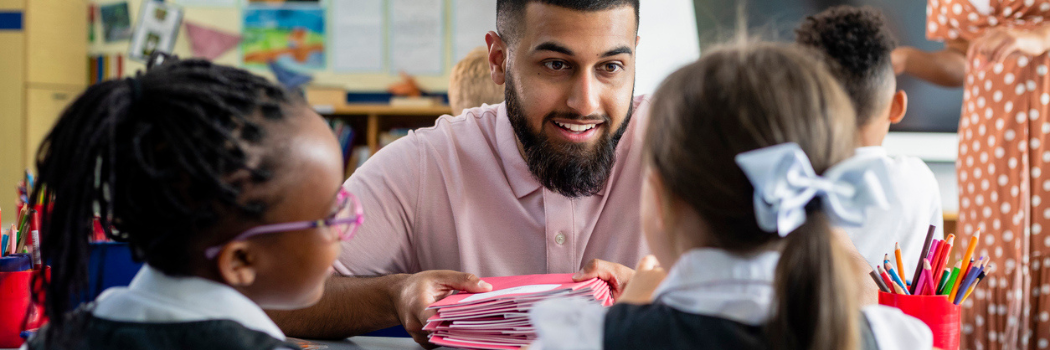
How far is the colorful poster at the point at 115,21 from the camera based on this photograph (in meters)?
3.60

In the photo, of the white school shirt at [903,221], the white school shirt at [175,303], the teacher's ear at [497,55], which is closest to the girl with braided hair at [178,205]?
the white school shirt at [175,303]

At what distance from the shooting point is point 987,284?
1915mm

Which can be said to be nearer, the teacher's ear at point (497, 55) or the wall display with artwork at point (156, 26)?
the teacher's ear at point (497, 55)

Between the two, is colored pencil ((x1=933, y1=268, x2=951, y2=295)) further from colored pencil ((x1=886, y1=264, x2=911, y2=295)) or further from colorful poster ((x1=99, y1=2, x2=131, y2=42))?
colorful poster ((x1=99, y1=2, x2=131, y2=42))

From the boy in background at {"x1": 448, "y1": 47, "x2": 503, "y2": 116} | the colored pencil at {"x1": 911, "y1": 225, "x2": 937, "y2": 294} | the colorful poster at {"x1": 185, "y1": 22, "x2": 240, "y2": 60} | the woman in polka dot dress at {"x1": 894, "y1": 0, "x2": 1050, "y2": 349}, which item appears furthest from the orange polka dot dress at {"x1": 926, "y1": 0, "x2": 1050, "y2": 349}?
the colorful poster at {"x1": 185, "y1": 22, "x2": 240, "y2": 60}

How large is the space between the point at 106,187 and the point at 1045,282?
6.61 feet

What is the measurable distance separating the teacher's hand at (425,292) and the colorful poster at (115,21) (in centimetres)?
322

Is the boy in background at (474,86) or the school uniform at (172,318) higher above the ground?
the boy in background at (474,86)

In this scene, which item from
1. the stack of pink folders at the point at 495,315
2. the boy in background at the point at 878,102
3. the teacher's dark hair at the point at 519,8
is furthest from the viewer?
the boy in background at the point at 878,102

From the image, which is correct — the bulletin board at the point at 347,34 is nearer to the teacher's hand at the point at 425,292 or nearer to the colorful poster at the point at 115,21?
the colorful poster at the point at 115,21

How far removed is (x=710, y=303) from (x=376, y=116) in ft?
9.44

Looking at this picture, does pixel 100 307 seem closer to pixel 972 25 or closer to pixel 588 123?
pixel 588 123

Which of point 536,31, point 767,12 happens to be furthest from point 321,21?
point 536,31

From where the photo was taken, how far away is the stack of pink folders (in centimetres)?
90
